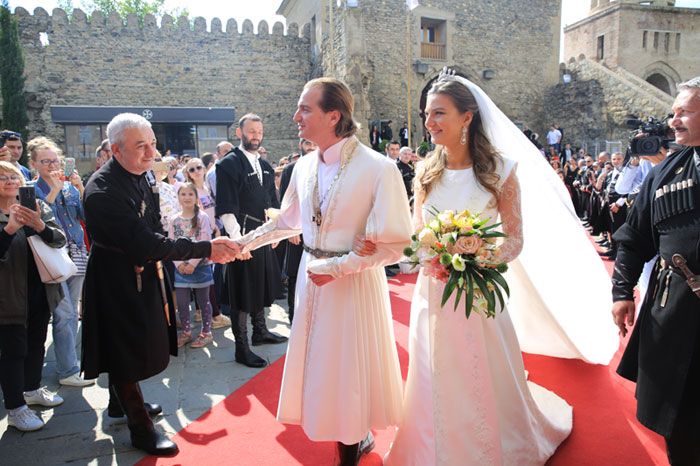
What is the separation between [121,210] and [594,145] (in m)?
24.9

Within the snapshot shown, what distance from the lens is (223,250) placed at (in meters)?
3.23

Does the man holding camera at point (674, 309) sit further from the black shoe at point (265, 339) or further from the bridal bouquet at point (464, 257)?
the black shoe at point (265, 339)

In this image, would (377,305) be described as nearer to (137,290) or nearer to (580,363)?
(137,290)

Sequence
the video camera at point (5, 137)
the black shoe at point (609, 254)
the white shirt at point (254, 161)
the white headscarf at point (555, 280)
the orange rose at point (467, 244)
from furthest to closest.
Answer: the black shoe at point (609, 254), the video camera at point (5, 137), the white shirt at point (254, 161), the white headscarf at point (555, 280), the orange rose at point (467, 244)

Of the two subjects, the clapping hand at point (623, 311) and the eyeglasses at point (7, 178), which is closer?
the clapping hand at point (623, 311)

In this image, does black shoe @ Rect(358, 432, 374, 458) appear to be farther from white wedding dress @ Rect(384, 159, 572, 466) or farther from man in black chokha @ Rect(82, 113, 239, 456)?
man in black chokha @ Rect(82, 113, 239, 456)

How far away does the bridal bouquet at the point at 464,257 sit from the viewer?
2246 mm

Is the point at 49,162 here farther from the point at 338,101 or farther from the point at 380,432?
the point at 380,432

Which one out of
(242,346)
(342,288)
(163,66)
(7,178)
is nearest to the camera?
(342,288)

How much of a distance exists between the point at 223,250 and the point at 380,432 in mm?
1726

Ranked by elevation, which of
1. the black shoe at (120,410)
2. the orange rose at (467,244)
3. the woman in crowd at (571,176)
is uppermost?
the orange rose at (467,244)

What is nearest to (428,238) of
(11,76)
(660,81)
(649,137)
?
(649,137)

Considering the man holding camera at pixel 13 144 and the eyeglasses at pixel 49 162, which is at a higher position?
the man holding camera at pixel 13 144

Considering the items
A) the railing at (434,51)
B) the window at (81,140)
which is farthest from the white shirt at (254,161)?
the railing at (434,51)
